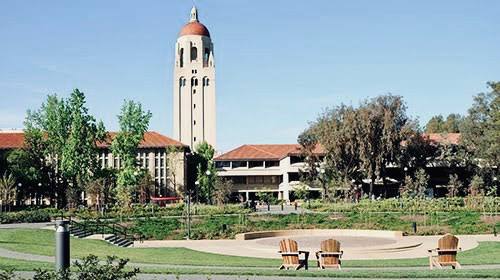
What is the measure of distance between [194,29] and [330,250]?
89.0 metres

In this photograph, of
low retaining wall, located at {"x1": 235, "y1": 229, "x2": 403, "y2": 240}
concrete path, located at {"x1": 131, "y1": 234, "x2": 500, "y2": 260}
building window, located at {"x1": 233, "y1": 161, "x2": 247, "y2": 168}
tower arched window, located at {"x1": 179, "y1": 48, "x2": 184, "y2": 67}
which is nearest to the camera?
concrete path, located at {"x1": 131, "y1": 234, "x2": 500, "y2": 260}

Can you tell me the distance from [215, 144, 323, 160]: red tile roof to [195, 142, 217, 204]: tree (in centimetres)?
163

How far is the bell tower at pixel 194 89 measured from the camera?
9962 cm

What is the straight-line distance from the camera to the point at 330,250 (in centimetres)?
1844

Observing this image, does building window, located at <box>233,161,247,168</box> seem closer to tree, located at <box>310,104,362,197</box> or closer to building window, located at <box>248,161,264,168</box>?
building window, located at <box>248,161,264,168</box>

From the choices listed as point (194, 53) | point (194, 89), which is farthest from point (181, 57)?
point (194, 89)

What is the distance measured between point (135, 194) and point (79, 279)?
187ft

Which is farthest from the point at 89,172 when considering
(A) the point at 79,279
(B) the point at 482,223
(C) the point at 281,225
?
(A) the point at 79,279

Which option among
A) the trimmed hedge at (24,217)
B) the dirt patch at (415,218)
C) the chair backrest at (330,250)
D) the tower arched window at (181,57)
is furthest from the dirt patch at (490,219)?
the tower arched window at (181,57)

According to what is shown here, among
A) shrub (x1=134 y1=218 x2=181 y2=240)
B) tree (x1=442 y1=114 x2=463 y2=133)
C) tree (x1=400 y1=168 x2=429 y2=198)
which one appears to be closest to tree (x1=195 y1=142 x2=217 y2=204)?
tree (x1=400 y1=168 x2=429 y2=198)

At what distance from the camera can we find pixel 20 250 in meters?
23.2

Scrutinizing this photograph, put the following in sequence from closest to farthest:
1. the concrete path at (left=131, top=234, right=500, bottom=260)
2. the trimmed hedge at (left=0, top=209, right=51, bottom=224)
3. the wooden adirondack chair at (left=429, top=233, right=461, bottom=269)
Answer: the wooden adirondack chair at (left=429, top=233, right=461, bottom=269) → the concrete path at (left=131, top=234, right=500, bottom=260) → the trimmed hedge at (left=0, top=209, right=51, bottom=224)

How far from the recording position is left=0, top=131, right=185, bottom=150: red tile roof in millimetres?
75375

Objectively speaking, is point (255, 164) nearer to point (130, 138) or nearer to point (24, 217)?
point (130, 138)
